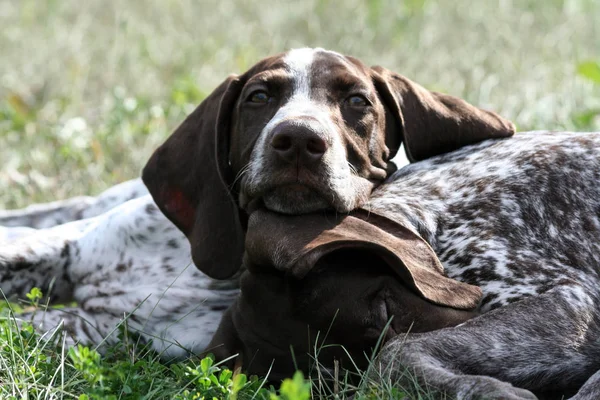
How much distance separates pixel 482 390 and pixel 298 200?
3.36 ft

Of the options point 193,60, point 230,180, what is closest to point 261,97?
point 230,180

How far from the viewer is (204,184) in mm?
4344

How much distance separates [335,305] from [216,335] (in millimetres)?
619

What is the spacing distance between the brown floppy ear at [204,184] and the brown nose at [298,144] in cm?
58

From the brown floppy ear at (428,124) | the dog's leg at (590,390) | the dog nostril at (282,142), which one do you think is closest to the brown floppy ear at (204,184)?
the dog nostril at (282,142)

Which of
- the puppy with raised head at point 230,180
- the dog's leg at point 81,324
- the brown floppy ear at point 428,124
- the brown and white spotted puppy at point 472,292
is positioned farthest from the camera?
the dog's leg at point 81,324

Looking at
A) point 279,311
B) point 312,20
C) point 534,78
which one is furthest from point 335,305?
point 312,20

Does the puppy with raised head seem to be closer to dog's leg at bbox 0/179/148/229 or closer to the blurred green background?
dog's leg at bbox 0/179/148/229

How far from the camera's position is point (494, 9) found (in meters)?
9.87

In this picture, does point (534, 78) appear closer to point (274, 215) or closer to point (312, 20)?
point (312, 20)

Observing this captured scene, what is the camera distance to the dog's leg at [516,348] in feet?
10.8

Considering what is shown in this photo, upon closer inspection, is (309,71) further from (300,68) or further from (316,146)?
(316,146)

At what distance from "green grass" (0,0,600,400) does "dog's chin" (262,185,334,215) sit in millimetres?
1479

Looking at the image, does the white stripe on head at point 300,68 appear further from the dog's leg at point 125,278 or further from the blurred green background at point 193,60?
the blurred green background at point 193,60
